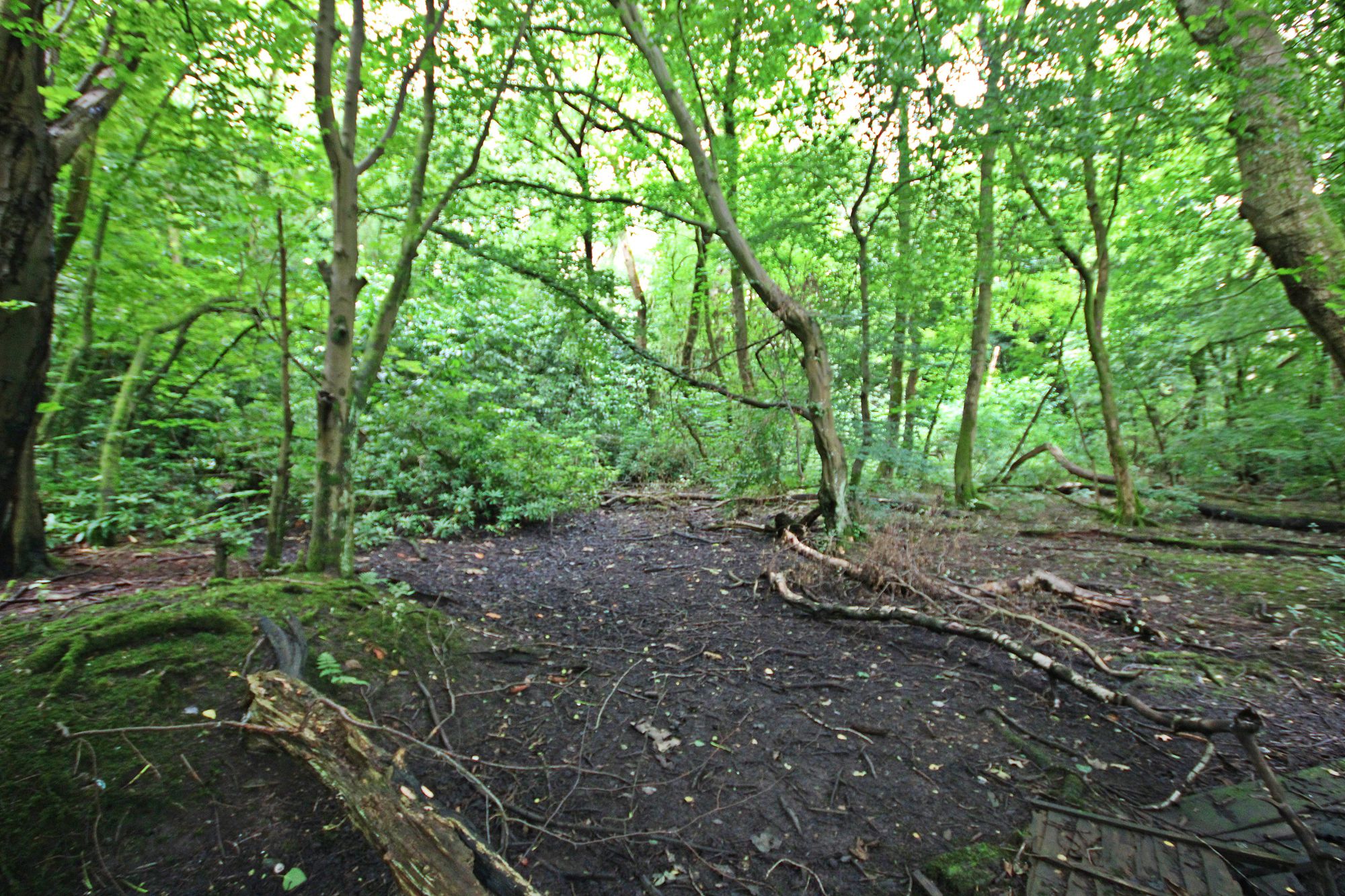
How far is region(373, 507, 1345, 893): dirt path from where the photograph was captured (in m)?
2.41

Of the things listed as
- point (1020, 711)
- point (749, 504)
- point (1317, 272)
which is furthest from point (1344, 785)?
point (749, 504)

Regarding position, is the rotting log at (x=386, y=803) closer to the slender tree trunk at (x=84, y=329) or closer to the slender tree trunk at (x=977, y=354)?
the slender tree trunk at (x=84, y=329)

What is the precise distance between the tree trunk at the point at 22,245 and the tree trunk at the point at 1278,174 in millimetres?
7871

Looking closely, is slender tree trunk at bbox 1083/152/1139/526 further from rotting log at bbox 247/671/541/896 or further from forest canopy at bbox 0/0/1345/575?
rotting log at bbox 247/671/541/896

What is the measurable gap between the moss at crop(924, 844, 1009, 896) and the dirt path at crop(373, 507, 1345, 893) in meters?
0.06

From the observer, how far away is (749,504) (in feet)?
30.4

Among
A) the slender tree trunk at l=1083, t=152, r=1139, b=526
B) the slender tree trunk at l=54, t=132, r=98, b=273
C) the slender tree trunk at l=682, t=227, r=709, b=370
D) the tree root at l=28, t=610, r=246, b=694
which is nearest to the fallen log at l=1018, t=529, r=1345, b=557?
the slender tree trunk at l=1083, t=152, r=1139, b=526

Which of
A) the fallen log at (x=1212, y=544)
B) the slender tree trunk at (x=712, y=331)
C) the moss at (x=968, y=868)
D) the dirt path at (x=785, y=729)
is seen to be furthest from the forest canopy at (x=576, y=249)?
the moss at (x=968, y=868)

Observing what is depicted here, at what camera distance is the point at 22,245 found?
3.20m

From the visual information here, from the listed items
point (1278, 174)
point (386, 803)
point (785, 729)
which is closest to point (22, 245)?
point (386, 803)

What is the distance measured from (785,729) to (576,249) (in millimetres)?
6567

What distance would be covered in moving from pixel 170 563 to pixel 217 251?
268 centimetres

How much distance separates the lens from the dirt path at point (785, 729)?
2.41 meters

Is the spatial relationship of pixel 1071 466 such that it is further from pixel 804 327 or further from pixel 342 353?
pixel 342 353
